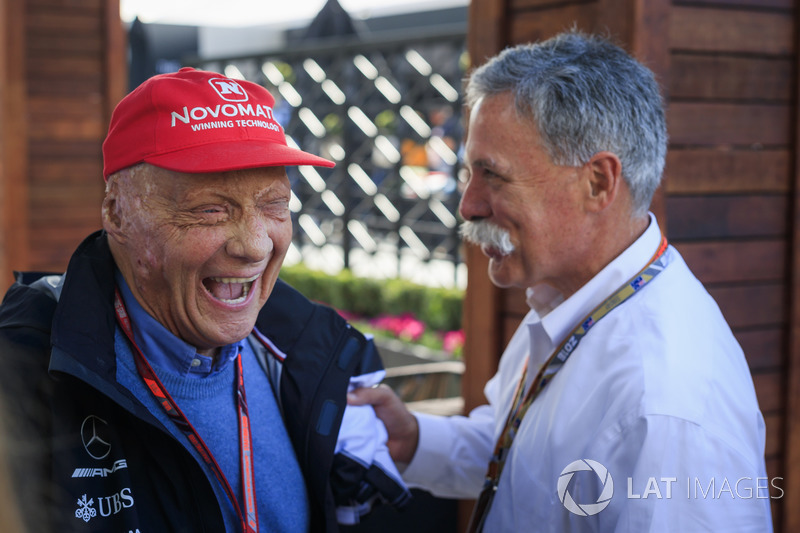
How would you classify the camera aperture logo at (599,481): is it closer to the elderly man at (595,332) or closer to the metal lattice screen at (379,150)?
the elderly man at (595,332)

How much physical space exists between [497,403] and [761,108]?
4.48ft

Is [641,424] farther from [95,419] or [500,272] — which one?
[95,419]

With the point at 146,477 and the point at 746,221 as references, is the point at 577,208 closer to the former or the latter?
the point at 746,221

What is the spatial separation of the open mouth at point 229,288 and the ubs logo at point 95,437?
30 centimetres

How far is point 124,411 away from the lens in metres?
1.34

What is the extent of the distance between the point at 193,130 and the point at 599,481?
1079mm

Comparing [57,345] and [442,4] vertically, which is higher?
[442,4]

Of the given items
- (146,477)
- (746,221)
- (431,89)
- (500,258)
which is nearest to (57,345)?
(146,477)

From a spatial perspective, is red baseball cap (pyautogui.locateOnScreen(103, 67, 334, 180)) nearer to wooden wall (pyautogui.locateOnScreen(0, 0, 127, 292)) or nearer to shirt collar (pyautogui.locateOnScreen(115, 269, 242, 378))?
shirt collar (pyautogui.locateOnScreen(115, 269, 242, 378))

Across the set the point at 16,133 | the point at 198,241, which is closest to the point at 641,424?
the point at 198,241

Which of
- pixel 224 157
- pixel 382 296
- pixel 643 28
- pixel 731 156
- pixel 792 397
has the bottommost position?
pixel 382 296

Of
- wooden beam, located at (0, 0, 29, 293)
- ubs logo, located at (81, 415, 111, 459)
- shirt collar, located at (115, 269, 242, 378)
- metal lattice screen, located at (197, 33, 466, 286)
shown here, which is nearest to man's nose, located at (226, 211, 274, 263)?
shirt collar, located at (115, 269, 242, 378)

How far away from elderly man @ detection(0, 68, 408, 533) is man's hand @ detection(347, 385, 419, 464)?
0.39 meters

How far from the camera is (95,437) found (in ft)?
4.27
